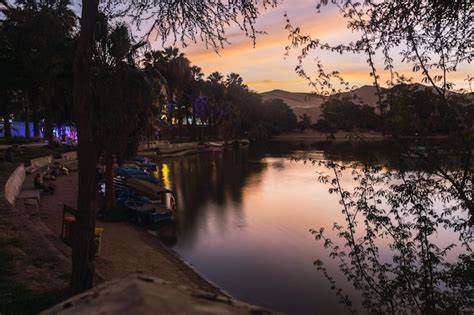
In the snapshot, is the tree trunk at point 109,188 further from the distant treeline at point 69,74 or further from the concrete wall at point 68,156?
the concrete wall at point 68,156

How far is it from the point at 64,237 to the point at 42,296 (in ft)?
26.5

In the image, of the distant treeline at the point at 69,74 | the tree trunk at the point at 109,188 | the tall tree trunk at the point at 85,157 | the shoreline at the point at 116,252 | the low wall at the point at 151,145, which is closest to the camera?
the tall tree trunk at the point at 85,157

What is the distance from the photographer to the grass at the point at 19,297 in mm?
7602

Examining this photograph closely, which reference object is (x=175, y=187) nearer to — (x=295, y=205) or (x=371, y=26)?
(x=295, y=205)

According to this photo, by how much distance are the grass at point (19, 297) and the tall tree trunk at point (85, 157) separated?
1.79ft

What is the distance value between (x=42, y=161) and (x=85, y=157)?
36.1m

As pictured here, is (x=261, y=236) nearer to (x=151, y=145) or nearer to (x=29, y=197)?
(x=29, y=197)

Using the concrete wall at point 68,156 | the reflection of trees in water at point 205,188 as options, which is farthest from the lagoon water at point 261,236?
the concrete wall at point 68,156

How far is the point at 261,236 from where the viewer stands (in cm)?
2620

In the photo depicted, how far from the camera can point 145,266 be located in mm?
17688

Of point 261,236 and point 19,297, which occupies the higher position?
point 19,297

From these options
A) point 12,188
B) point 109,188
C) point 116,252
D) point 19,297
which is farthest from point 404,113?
point 109,188

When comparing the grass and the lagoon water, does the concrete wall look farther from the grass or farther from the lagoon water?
the grass

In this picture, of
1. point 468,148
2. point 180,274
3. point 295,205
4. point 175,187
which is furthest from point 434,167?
point 175,187
